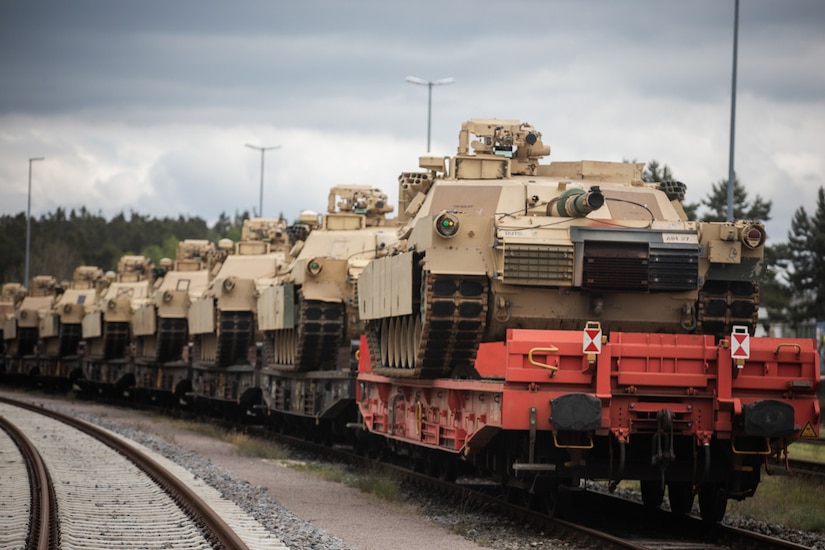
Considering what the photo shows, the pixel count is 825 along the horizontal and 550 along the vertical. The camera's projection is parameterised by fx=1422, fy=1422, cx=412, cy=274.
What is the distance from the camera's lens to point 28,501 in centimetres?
1648

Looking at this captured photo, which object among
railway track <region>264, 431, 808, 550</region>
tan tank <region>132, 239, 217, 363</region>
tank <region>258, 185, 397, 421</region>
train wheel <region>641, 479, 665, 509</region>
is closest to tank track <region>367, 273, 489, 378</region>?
railway track <region>264, 431, 808, 550</region>

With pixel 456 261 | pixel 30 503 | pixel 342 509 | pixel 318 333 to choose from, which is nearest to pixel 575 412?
pixel 456 261

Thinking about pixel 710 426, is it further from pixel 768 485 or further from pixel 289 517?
pixel 768 485

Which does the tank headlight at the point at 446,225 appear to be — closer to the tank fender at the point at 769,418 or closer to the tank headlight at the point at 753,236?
the tank headlight at the point at 753,236

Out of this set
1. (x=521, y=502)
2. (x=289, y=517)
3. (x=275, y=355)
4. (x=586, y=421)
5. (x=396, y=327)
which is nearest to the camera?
(x=586, y=421)

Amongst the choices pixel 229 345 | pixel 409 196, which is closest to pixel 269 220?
pixel 229 345

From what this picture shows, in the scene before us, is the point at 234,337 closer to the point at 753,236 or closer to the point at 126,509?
the point at 126,509

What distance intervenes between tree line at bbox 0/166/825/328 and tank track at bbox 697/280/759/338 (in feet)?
0.94

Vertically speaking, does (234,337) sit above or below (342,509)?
above

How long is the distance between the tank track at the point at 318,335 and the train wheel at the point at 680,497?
11424 millimetres

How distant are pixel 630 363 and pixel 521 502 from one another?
3.77 metres

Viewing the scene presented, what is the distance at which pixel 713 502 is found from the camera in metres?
15.5

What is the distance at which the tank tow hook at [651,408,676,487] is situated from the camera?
1427cm

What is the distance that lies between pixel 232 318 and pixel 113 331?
50.7ft
